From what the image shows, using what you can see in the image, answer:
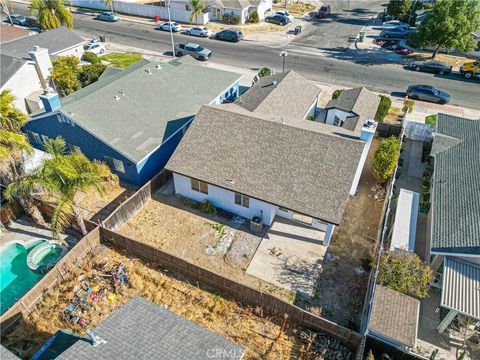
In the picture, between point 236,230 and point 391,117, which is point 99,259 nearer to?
point 236,230

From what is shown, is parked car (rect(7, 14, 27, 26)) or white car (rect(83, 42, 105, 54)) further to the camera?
parked car (rect(7, 14, 27, 26))

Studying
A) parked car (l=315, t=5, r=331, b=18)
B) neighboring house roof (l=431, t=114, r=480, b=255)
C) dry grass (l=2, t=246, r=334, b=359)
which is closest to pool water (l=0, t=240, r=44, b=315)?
dry grass (l=2, t=246, r=334, b=359)

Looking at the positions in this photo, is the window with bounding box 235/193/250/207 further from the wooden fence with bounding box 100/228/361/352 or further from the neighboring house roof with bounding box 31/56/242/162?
the neighboring house roof with bounding box 31/56/242/162

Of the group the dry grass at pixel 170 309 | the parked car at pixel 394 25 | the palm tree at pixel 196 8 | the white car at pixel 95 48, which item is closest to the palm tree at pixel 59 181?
the dry grass at pixel 170 309

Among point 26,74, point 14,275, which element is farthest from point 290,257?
point 26,74

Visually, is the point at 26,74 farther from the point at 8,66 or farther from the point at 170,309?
the point at 170,309

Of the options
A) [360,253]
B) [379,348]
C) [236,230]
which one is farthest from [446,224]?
[236,230]

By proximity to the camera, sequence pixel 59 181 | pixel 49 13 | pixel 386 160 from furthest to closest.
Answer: pixel 49 13, pixel 386 160, pixel 59 181

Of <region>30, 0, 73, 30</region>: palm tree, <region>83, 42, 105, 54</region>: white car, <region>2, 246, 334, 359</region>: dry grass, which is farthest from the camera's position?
<region>83, 42, 105, 54</region>: white car
